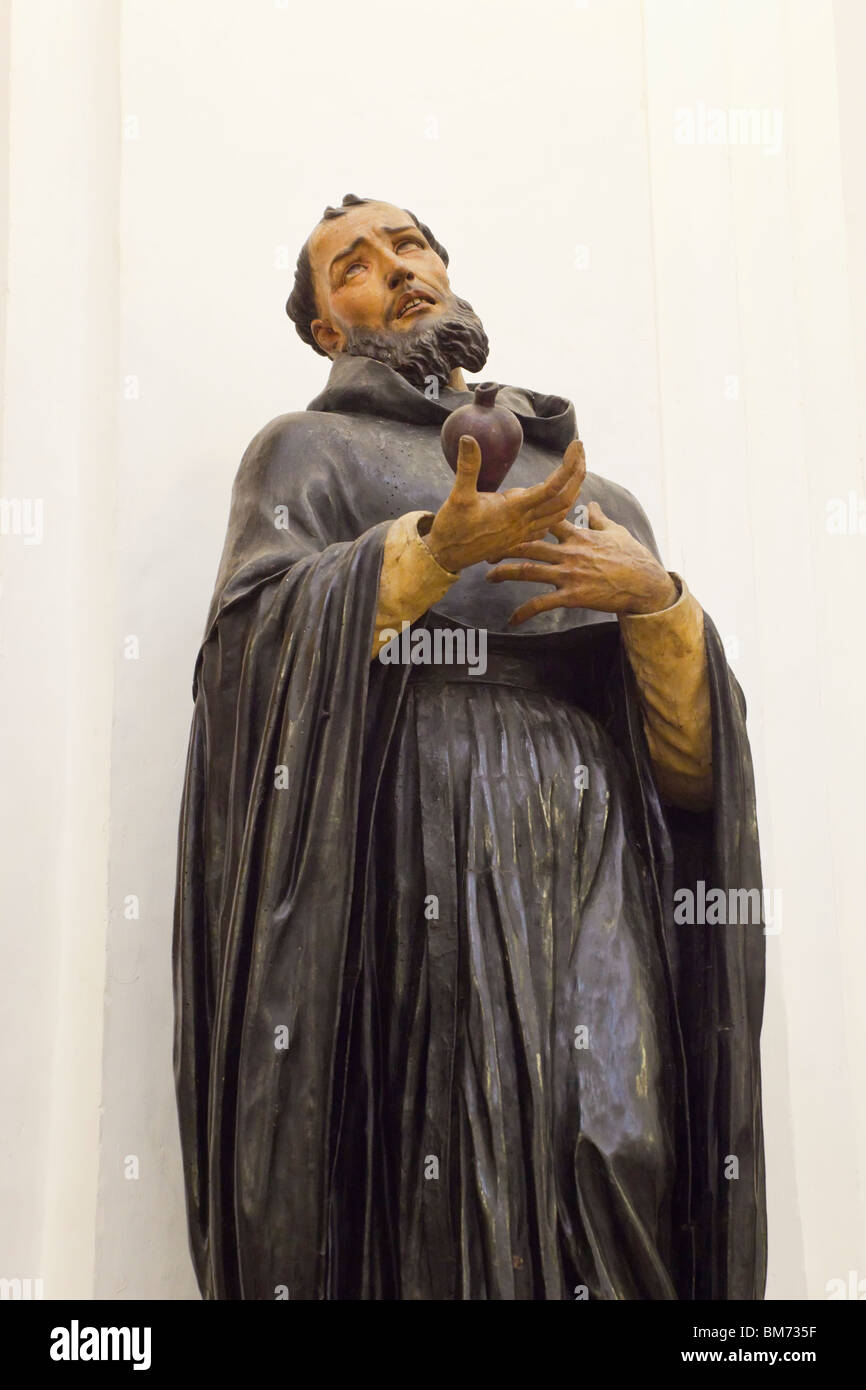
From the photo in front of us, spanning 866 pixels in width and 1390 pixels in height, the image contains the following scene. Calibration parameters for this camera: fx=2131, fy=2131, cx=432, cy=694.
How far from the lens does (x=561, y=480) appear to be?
126 inches

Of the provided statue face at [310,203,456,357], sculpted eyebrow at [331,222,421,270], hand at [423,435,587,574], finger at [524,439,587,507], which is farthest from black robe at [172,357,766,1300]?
sculpted eyebrow at [331,222,421,270]

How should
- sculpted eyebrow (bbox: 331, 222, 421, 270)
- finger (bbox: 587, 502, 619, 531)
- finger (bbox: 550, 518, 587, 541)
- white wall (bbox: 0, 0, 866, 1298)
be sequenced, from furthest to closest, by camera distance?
white wall (bbox: 0, 0, 866, 1298), sculpted eyebrow (bbox: 331, 222, 421, 270), finger (bbox: 587, 502, 619, 531), finger (bbox: 550, 518, 587, 541)

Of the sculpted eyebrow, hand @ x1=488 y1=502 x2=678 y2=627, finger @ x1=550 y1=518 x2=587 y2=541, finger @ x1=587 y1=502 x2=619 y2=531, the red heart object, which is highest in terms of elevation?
the sculpted eyebrow

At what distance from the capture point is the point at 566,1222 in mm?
3105

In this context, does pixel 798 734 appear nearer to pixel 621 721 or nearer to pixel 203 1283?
pixel 621 721

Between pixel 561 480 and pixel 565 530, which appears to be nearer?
pixel 561 480

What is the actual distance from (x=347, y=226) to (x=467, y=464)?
1025mm

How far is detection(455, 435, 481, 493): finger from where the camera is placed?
315cm

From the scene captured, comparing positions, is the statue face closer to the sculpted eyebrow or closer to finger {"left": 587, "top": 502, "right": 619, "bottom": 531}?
the sculpted eyebrow

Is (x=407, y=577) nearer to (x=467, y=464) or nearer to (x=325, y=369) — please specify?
(x=467, y=464)

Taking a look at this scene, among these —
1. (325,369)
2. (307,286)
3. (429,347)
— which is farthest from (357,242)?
(325,369)

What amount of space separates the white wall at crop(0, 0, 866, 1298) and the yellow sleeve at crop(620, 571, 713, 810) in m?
1.03

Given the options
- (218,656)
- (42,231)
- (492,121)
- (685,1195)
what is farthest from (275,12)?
(685,1195)

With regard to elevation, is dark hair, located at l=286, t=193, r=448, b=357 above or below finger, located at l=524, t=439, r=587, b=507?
above
